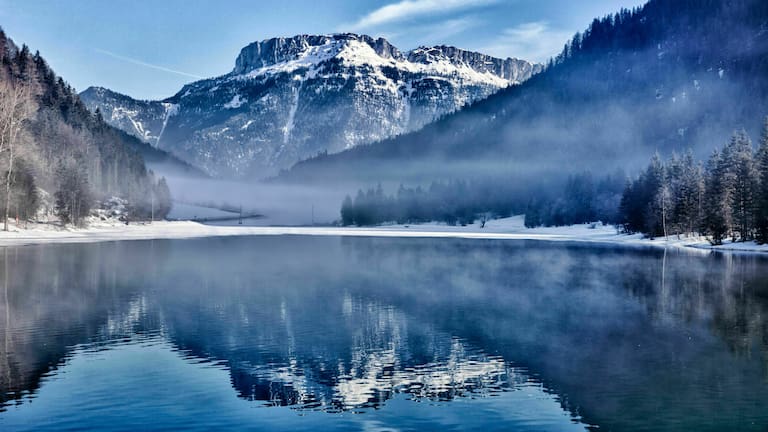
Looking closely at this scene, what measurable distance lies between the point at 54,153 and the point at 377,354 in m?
124

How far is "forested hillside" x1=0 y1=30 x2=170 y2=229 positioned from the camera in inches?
3442

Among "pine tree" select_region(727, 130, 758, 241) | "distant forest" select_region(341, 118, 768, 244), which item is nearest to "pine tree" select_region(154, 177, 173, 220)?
"distant forest" select_region(341, 118, 768, 244)

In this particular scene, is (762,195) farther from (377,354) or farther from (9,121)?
(9,121)

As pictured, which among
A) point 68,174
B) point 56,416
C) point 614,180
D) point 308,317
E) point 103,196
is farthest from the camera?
point 614,180

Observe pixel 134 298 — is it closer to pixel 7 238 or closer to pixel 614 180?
pixel 7 238

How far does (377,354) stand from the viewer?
21328mm

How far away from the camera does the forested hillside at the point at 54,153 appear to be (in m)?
87.4

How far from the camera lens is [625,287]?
4159cm

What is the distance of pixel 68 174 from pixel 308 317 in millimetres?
96469

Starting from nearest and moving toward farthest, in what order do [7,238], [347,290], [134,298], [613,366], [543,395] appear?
[543,395] < [613,366] < [134,298] < [347,290] < [7,238]

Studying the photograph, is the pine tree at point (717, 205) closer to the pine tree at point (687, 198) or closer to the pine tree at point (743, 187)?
the pine tree at point (743, 187)

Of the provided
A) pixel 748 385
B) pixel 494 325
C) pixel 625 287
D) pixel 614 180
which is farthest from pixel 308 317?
pixel 614 180

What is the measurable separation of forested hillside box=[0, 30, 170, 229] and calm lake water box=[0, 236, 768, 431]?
5586cm

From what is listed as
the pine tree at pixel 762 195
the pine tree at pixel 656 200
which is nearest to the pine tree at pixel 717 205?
the pine tree at pixel 762 195
